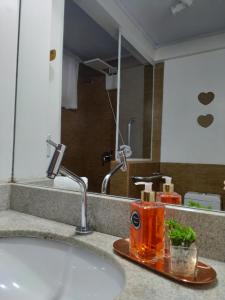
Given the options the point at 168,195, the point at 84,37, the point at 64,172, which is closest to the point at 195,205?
the point at 168,195

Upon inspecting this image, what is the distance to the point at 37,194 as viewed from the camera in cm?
100

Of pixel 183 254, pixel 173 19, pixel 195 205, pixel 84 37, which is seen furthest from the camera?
pixel 84 37

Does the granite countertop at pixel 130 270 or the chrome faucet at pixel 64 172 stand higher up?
the chrome faucet at pixel 64 172

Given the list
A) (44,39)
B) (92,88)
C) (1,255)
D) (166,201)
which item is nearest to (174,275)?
(166,201)

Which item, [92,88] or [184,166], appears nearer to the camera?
[184,166]

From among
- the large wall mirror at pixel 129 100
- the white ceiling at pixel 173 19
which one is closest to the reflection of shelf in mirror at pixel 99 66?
the large wall mirror at pixel 129 100

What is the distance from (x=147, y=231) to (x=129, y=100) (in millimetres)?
533

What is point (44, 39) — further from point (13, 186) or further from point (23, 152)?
point (13, 186)

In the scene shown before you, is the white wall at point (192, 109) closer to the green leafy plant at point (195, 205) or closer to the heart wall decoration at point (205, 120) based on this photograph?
the heart wall decoration at point (205, 120)

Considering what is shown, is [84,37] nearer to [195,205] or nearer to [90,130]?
[90,130]

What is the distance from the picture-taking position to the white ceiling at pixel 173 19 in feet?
2.57

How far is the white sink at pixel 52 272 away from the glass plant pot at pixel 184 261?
5.4 inches

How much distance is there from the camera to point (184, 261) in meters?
0.51

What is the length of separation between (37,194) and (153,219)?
566 mm
